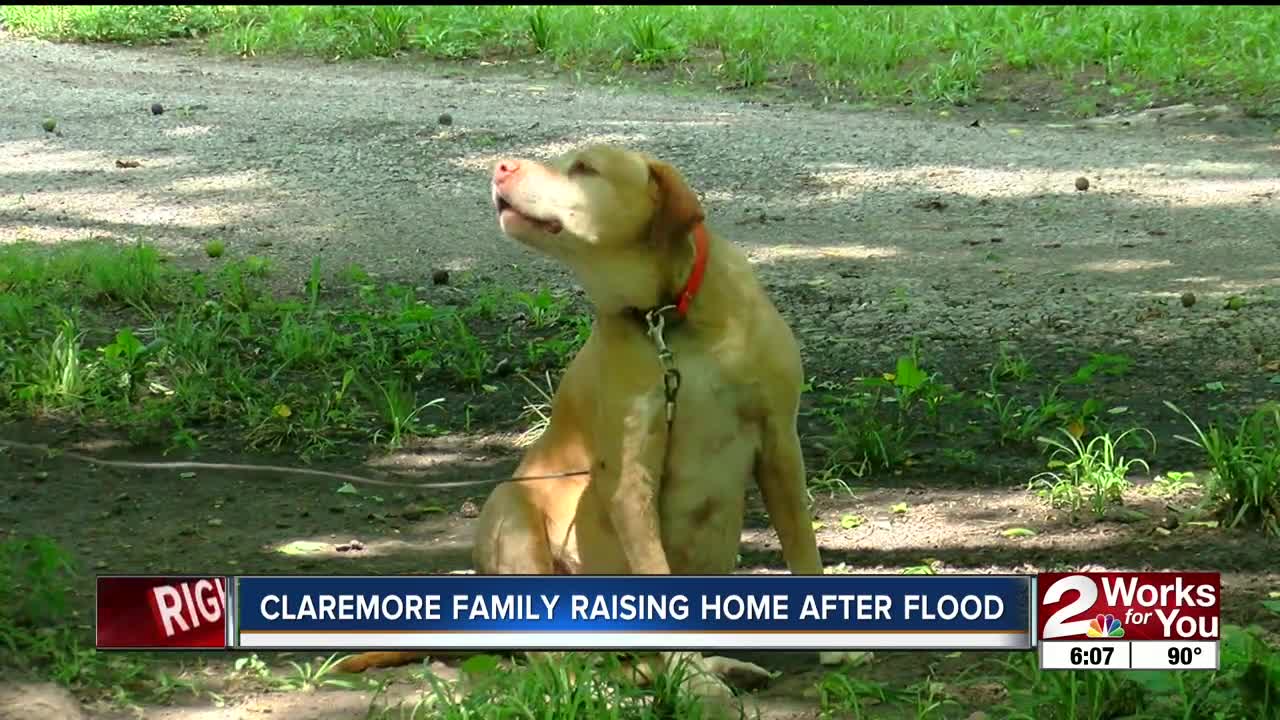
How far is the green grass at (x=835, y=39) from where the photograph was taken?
1184cm

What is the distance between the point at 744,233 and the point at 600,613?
16.9 feet

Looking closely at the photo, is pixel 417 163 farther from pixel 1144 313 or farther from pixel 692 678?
pixel 692 678

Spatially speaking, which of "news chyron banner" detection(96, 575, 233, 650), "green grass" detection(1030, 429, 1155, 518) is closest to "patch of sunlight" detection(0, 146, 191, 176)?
"green grass" detection(1030, 429, 1155, 518)

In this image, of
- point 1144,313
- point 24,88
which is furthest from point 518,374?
point 24,88

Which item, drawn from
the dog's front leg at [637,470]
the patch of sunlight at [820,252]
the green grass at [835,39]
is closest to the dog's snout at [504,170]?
the dog's front leg at [637,470]

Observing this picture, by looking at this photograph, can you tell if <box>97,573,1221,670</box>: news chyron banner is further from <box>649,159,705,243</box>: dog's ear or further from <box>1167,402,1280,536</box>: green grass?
<box>1167,402,1280,536</box>: green grass

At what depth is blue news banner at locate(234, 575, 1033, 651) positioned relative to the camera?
3838 millimetres

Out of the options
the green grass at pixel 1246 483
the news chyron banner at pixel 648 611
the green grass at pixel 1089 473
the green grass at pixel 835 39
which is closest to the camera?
the news chyron banner at pixel 648 611

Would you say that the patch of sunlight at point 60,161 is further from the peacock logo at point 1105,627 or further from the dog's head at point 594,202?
the peacock logo at point 1105,627

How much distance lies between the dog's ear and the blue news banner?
2.57 feet

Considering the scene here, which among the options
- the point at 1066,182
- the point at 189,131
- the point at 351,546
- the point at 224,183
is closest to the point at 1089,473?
the point at 351,546

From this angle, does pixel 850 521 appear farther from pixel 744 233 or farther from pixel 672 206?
pixel 744 233

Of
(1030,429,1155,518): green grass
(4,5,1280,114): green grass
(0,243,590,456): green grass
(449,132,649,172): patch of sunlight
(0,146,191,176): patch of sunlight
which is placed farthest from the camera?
(4,5,1280,114): green grass

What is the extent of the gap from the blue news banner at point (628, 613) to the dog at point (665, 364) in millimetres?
147
